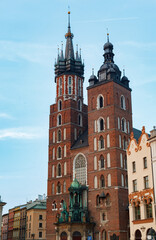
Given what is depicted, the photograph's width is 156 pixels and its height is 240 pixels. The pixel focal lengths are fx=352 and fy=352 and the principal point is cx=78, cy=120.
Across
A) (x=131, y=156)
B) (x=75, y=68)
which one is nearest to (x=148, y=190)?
(x=131, y=156)

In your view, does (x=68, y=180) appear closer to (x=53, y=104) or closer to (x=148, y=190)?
(x=53, y=104)

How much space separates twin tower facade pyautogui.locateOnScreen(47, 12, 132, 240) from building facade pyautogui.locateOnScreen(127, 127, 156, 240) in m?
7.06

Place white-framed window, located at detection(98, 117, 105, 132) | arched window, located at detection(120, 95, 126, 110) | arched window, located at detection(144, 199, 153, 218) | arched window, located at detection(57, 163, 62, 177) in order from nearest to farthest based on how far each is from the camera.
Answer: arched window, located at detection(144, 199, 153, 218)
white-framed window, located at detection(98, 117, 105, 132)
arched window, located at detection(120, 95, 126, 110)
arched window, located at detection(57, 163, 62, 177)

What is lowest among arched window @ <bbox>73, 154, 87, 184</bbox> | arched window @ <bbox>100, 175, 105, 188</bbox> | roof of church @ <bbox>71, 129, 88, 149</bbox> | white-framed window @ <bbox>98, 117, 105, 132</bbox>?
arched window @ <bbox>100, 175, 105, 188</bbox>

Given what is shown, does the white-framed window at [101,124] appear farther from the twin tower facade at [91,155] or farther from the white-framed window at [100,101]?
the white-framed window at [100,101]

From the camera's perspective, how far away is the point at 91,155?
61.3 m

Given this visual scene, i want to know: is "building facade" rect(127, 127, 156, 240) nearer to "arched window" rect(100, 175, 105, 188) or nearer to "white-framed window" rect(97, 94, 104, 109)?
"arched window" rect(100, 175, 105, 188)

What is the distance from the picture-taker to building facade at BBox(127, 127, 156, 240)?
4434cm

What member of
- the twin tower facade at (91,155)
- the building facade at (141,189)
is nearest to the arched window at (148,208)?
the building facade at (141,189)

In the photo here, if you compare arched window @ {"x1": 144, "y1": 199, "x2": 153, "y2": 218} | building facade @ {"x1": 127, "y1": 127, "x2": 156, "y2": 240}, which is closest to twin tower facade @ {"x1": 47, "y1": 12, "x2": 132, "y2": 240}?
building facade @ {"x1": 127, "y1": 127, "x2": 156, "y2": 240}

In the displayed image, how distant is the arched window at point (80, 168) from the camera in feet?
Result: 203

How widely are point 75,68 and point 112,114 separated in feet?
63.2

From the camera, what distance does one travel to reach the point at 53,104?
72.1m

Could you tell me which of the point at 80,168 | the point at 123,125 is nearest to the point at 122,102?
the point at 123,125
